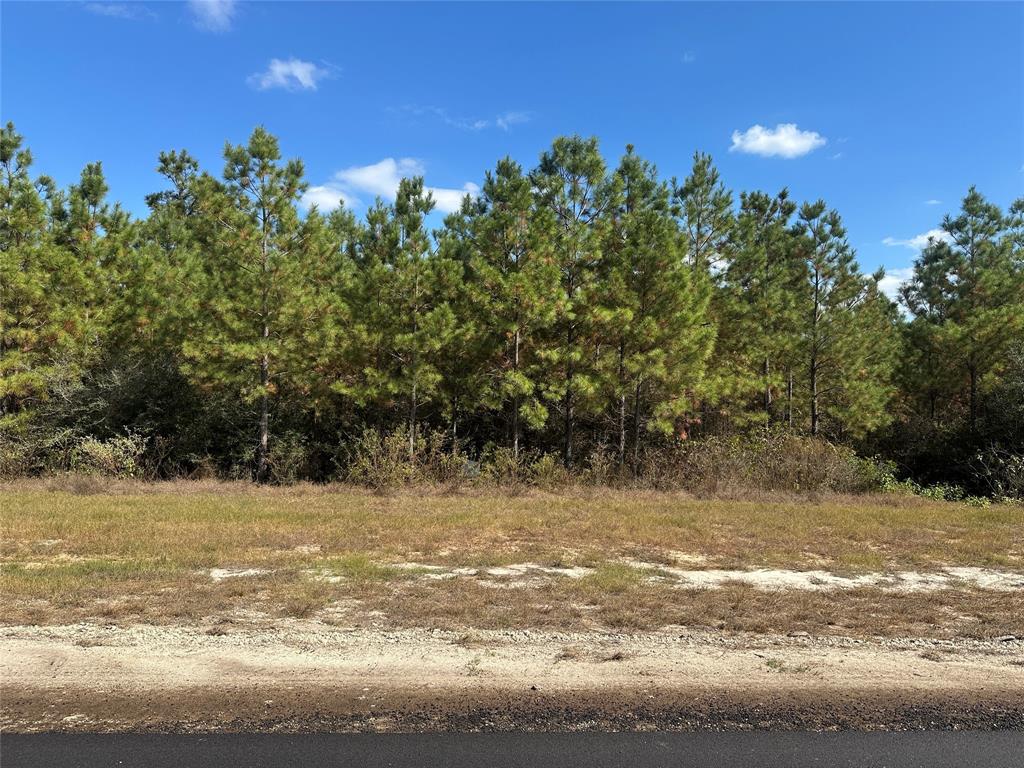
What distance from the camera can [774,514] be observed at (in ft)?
41.8

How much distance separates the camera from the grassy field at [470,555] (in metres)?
6.05

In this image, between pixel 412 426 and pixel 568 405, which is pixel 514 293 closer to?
pixel 568 405

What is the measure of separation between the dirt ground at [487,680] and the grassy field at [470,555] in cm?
44

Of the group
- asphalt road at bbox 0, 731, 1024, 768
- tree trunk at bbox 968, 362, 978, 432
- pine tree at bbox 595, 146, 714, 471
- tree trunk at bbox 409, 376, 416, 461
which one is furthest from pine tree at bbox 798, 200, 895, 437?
asphalt road at bbox 0, 731, 1024, 768

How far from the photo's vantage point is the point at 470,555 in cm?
881

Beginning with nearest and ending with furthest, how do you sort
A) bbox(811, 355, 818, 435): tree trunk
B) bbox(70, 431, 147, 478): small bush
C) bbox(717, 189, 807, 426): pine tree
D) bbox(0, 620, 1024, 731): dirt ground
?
1. bbox(0, 620, 1024, 731): dirt ground
2. bbox(70, 431, 147, 478): small bush
3. bbox(717, 189, 807, 426): pine tree
4. bbox(811, 355, 818, 435): tree trunk

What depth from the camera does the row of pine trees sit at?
17.7 meters

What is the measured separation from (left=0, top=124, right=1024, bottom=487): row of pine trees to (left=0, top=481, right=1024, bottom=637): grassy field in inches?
177

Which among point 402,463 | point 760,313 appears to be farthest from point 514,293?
point 760,313

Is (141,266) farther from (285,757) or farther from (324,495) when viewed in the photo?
(285,757)

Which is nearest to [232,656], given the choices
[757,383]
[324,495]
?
[324,495]

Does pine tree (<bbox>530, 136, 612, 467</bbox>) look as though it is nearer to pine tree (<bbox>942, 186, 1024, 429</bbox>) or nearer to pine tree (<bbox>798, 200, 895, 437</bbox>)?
pine tree (<bbox>798, 200, 895, 437</bbox>)

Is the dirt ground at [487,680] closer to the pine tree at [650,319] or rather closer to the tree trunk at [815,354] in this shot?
the pine tree at [650,319]

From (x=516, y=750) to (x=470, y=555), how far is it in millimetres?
5206
